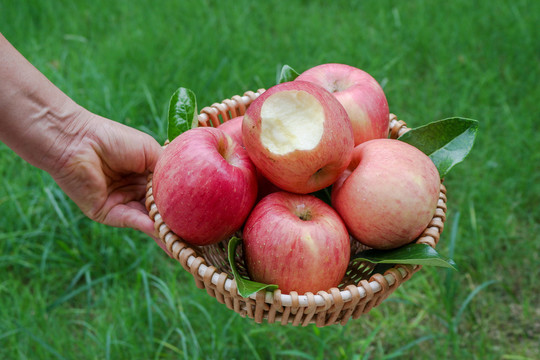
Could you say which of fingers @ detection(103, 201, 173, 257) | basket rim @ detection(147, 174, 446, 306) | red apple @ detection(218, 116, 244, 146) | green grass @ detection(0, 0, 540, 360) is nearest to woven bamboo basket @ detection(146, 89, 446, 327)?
basket rim @ detection(147, 174, 446, 306)

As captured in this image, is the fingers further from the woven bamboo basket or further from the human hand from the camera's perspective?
the woven bamboo basket

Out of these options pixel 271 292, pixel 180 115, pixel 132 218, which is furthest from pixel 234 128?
pixel 271 292

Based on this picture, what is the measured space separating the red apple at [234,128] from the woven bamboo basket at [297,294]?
269mm

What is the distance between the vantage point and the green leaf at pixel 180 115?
1419mm

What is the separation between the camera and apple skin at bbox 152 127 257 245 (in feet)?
3.86

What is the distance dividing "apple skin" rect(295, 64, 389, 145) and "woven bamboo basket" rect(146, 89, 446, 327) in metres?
0.24

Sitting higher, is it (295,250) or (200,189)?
(200,189)

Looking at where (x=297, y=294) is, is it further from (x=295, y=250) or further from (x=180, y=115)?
(x=180, y=115)

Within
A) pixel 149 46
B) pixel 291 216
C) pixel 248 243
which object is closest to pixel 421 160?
pixel 291 216

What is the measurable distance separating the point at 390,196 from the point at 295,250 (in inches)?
9.8

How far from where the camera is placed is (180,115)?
1.43 metres

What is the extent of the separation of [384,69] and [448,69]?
371mm

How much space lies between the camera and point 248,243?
3.97ft

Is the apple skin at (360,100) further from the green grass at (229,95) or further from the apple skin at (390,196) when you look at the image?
the green grass at (229,95)
